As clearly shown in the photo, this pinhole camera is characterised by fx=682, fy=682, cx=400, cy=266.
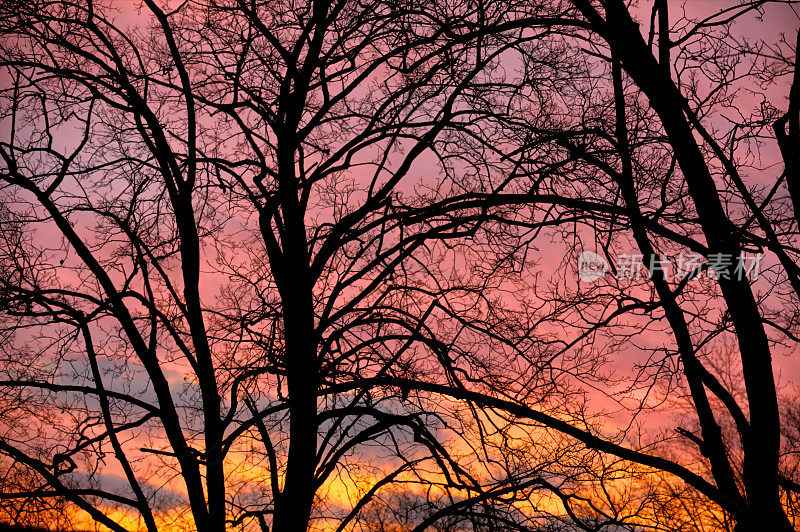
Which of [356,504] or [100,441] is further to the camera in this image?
[100,441]

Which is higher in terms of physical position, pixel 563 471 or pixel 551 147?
pixel 551 147

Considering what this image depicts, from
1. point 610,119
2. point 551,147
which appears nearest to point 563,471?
point 551,147

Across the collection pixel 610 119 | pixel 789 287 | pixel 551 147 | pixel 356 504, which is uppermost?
pixel 610 119

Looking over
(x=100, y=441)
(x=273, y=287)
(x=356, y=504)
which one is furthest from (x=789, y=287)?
(x=100, y=441)

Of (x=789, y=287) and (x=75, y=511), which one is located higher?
(x=789, y=287)

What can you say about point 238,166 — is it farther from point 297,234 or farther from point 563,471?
point 563,471

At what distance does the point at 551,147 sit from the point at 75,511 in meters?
7.72

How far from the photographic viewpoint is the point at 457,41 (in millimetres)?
7383

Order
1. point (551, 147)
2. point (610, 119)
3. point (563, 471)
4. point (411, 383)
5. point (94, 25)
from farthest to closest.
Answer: point (94, 25) → point (610, 119) → point (551, 147) → point (563, 471) → point (411, 383)

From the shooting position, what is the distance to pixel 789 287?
746cm

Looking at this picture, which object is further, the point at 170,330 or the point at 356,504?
the point at 170,330

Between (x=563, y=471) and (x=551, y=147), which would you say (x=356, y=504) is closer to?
(x=563, y=471)

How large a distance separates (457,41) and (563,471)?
483cm

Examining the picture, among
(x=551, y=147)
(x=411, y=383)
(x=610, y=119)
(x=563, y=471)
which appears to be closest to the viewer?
(x=411, y=383)
